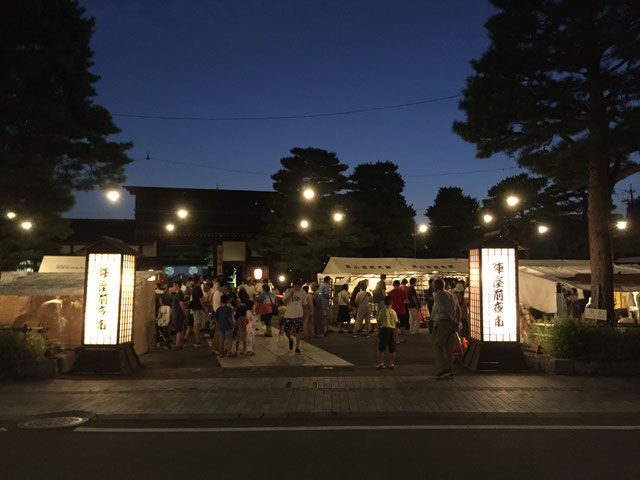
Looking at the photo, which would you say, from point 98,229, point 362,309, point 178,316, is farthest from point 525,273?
point 98,229

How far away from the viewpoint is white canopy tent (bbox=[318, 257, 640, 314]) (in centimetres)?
1608

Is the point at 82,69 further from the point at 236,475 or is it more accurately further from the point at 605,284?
the point at 605,284

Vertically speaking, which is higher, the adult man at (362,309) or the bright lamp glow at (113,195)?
the bright lamp glow at (113,195)

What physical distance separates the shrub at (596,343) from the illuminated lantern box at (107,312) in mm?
8686

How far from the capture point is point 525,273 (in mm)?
17109

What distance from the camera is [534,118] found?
38.8 ft

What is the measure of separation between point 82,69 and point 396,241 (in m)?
23.4

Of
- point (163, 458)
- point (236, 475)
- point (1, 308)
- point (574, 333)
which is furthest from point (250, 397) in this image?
point (1, 308)

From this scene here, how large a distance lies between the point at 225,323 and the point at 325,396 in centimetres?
430

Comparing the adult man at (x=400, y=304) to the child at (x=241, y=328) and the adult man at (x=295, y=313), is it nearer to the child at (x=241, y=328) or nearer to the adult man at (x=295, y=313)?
the adult man at (x=295, y=313)

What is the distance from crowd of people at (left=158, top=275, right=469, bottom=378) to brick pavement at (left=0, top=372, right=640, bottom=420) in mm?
1025

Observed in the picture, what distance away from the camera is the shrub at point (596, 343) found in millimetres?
9781

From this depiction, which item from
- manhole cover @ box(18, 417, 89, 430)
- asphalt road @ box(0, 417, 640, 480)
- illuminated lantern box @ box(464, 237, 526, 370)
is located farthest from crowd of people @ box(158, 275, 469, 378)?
manhole cover @ box(18, 417, 89, 430)

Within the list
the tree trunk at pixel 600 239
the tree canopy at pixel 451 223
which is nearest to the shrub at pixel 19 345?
the tree trunk at pixel 600 239
